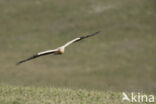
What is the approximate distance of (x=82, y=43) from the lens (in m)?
36.8

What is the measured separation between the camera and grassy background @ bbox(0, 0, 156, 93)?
97.0 ft

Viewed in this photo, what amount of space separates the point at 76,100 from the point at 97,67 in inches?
789

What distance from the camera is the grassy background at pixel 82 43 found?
2956 cm

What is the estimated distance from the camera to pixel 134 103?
1221cm

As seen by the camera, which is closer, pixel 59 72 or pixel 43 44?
pixel 59 72

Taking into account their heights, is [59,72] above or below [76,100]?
above

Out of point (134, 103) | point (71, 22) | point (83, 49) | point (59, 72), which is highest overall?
point (71, 22)

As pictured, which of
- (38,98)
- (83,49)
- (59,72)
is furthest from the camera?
(83,49)

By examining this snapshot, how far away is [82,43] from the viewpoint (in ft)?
121

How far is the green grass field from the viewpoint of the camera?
29.5 meters

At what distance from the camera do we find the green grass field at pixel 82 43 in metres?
29.5

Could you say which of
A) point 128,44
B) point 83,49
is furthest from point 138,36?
point 83,49

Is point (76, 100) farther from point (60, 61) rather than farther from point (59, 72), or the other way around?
point (60, 61)

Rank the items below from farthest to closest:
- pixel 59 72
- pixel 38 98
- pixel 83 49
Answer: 1. pixel 83 49
2. pixel 59 72
3. pixel 38 98
